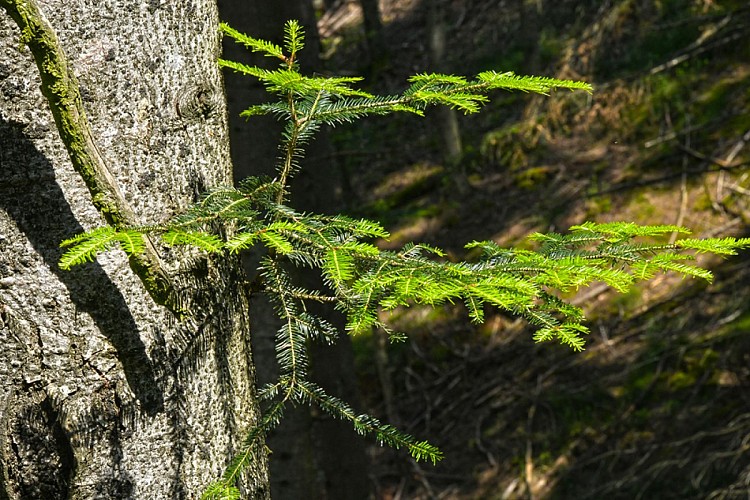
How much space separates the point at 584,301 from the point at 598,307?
0.15 metres

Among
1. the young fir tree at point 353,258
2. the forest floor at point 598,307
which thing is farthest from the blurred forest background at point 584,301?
the young fir tree at point 353,258

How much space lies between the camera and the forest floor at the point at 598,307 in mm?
6527

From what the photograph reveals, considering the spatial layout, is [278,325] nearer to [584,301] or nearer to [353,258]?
[353,258]

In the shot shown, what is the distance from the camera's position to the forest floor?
653 centimetres

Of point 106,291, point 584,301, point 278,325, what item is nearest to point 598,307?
point 584,301

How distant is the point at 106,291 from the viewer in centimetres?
148

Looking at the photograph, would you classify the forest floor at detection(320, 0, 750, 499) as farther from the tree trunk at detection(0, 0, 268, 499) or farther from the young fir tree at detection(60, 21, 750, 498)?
the tree trunk at detection(0, 0, 268, 499)

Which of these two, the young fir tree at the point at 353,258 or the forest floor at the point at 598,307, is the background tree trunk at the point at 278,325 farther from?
the young fir tree at the point at 353,258

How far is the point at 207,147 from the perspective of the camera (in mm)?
1631

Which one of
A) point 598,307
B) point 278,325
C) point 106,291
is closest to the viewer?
point 106,291

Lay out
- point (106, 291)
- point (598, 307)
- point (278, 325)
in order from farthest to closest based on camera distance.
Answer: point (598, 307)
point (278, 325)
point (106, 291)

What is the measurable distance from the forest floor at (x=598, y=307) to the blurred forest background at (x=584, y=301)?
2 cm

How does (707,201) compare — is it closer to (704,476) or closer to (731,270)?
(731,270)

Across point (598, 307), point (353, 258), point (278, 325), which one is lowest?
point (598, 307)
